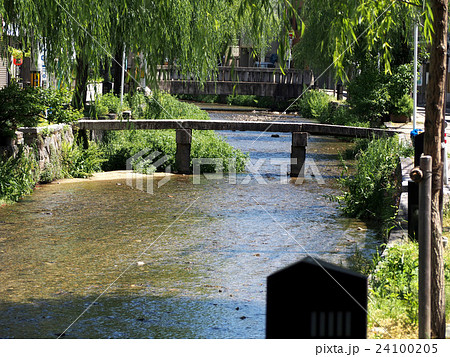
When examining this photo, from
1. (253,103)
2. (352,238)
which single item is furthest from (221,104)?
(352,238)

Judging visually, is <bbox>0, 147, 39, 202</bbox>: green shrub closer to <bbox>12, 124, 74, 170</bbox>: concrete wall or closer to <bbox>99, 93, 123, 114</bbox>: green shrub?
<bbox>12, 124, 74, 170</bbox>: concrete wall

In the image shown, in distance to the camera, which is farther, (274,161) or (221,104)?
(221,104)

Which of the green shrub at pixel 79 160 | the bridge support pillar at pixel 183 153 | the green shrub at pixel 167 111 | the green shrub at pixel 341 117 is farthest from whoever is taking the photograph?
the green shrub at pixel 341 117

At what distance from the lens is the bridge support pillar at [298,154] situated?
19609mm

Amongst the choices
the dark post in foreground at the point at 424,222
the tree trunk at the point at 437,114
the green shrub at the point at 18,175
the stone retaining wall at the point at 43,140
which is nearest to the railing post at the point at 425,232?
the dark post in foreground at the point at 424,222

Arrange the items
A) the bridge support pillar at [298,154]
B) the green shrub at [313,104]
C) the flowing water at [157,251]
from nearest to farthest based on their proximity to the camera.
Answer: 1. the flowing water at [157,251]
2. the bridge support pillar at [298,154]
3. the green shrub at [313,104]

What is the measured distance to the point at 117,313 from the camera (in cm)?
746

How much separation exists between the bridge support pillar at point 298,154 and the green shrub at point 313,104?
15.1 m

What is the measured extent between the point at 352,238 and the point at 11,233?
542 centimetres

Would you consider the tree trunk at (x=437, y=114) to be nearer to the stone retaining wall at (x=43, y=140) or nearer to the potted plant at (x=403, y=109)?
the stone retaining wall at (x=43, y=140)

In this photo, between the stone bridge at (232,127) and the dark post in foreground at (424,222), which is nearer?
the dark post in foreground at (424,222)

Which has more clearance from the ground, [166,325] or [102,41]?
[102,41]
